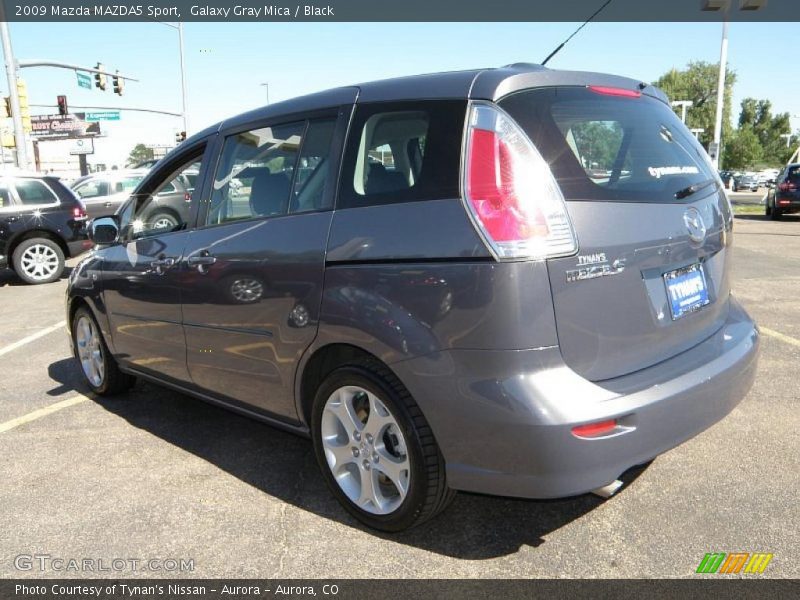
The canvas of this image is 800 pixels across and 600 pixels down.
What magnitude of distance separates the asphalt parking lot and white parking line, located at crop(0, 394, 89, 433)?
1.2 inches

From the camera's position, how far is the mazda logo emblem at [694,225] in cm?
272

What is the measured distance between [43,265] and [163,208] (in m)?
7.72

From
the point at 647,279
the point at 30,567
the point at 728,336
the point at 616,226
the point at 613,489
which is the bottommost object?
the point at 30,567

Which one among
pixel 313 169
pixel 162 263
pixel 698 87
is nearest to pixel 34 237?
pixel 162 263

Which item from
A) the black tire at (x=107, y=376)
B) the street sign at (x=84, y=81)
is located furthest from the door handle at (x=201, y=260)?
the street sign at (x=84, y=81)

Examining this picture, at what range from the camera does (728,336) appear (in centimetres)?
296

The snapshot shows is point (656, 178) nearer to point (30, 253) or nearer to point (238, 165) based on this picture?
point (238, 165)

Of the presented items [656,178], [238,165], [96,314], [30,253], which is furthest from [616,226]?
[30,253]

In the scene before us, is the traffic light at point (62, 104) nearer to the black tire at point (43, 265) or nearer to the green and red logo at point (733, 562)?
the black tire at point (43, 265)

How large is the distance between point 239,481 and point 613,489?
1.84 metres

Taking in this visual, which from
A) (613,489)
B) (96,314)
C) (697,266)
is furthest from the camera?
(96,314)

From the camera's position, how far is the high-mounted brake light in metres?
2.71

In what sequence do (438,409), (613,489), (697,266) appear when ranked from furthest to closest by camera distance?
(697,266), (613,489), (438,409)

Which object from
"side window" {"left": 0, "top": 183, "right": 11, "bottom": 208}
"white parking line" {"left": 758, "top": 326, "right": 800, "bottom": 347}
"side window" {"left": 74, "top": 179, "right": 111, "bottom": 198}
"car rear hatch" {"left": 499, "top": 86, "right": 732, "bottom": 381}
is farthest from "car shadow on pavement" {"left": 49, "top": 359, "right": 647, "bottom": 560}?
"side window" {"left": 74, "top": 179, "right": 111, "bottom": 198}
